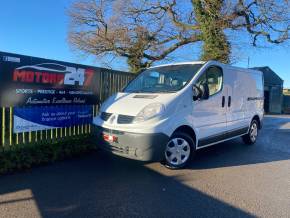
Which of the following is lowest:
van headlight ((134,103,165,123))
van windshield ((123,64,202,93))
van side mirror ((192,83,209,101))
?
van headlight ((134,103,165,123))

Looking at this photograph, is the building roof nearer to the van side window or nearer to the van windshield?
the van side window

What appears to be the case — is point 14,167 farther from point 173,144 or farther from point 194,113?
point 194,113

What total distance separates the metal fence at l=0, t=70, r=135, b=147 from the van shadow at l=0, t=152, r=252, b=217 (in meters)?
0.75

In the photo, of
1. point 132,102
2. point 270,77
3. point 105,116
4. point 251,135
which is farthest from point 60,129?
point 270,77

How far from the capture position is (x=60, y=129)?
5914mm

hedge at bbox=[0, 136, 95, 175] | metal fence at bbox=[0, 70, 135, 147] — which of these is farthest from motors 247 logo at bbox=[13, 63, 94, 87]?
hedge at bbox=[0, 136, 95, 175]

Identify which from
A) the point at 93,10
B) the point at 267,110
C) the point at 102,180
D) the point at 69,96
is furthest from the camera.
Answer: the point at 267,110

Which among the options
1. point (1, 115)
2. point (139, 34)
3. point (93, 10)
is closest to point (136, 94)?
point (1, 115)

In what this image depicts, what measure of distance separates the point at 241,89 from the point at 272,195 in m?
3.29

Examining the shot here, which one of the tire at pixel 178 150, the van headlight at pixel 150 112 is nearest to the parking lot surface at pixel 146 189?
the tire at pixel 178 150

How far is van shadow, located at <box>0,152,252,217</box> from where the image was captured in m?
3.28

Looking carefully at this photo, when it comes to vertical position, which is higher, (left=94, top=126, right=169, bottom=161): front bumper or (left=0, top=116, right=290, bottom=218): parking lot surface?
(left=94, top=126, right=169, bottom=161): front bumper

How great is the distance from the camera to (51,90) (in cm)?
558

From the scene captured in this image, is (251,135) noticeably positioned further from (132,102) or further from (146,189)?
(146,189)
